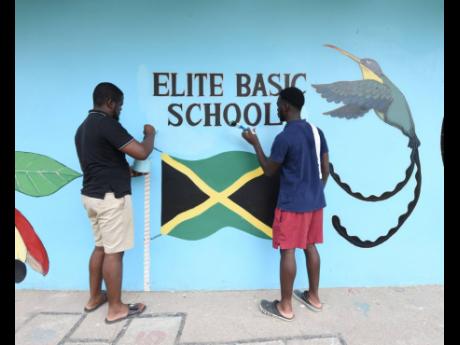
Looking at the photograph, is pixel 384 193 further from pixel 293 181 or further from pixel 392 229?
pixel 293 181

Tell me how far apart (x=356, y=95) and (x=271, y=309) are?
1852 millimetres

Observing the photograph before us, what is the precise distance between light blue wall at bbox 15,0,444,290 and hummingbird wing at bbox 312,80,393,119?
0.06m

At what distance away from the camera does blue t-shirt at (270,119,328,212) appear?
2369 millimetres

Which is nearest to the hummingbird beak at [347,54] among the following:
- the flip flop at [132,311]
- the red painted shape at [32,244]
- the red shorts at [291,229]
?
the red shorts at [291,229]

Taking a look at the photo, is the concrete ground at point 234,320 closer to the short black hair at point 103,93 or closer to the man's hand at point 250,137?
the man's hand at point 250,137

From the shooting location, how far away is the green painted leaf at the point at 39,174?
9.41 feet

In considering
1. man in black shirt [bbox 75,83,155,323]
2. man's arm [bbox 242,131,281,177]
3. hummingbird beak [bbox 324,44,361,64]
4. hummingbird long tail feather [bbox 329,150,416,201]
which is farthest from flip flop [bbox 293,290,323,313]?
hummingbird beak [bbox 324,44,361,64]

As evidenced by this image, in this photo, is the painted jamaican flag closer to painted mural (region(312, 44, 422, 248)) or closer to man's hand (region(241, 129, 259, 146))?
man's hand (region(241, 129, 259, 146))

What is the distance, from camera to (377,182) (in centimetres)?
293

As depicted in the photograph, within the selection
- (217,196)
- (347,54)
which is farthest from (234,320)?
(347,54)

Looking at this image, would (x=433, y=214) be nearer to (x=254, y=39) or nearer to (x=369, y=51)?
(x=369, y=51)

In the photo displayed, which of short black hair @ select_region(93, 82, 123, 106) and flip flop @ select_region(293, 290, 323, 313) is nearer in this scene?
short black hair @ select_region(93, 82, 123, 106)

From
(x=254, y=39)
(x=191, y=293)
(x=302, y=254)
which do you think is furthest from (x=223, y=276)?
(x=254, y=39)

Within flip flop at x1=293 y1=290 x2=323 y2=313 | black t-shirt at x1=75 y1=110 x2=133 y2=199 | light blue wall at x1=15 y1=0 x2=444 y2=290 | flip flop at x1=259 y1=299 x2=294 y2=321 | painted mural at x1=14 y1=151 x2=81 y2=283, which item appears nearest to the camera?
black t-shirt at x1=75 y1=110 x2=133 y2=199
